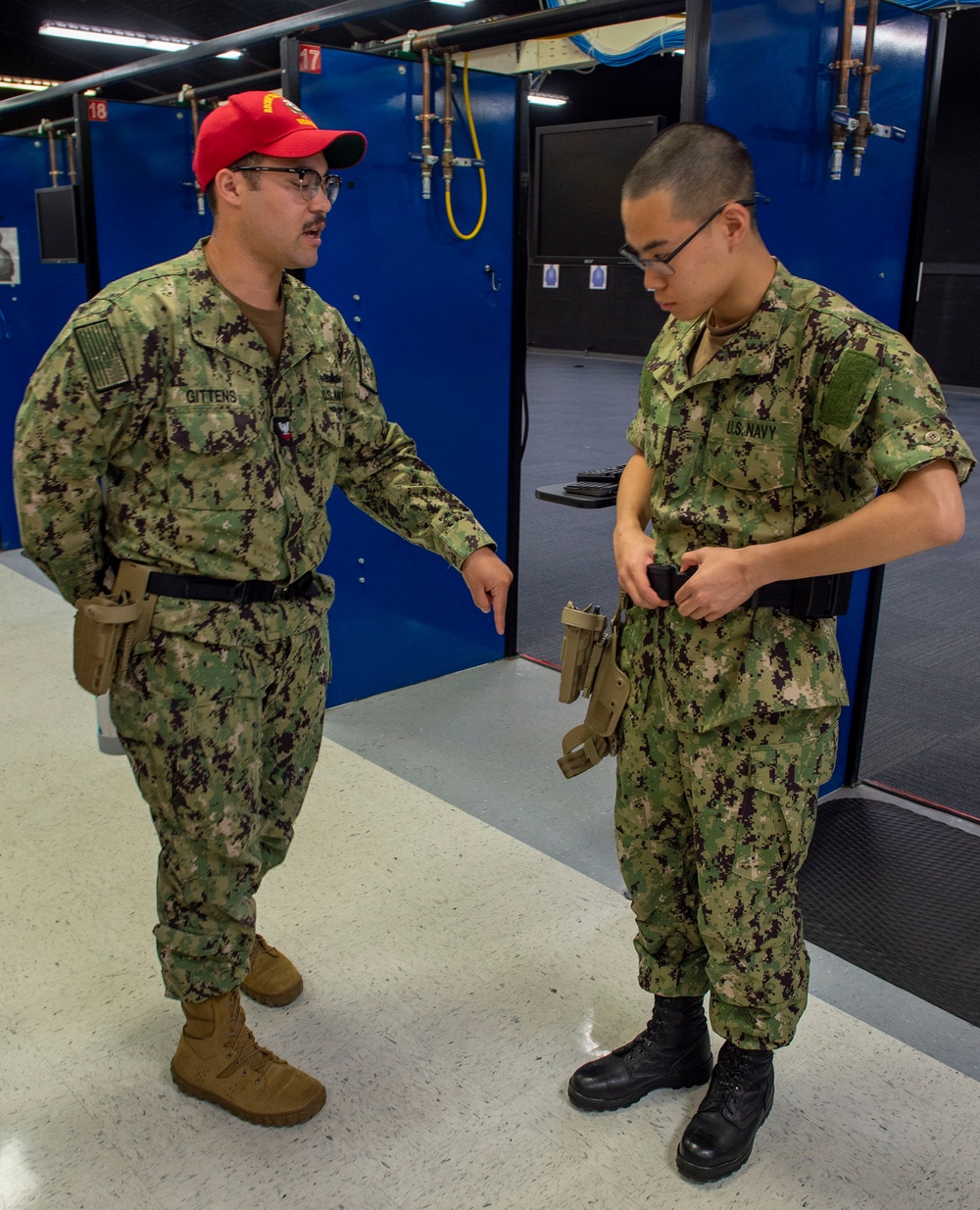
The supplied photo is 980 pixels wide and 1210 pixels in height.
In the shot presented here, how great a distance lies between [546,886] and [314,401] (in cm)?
138

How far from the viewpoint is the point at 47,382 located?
1608 mm

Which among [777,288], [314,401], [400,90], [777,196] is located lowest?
[314,401]

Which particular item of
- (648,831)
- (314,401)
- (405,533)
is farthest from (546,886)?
(314,401)

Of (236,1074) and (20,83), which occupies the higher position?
(20,83)

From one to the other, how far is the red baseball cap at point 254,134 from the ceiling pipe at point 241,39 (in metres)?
1.49

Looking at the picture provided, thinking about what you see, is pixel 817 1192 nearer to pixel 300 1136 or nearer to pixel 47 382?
pixel 300 1136

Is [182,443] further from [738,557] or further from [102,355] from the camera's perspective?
[738,557]

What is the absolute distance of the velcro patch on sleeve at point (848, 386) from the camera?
143 cm

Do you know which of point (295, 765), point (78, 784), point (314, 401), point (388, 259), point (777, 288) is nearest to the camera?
point (777, 288)

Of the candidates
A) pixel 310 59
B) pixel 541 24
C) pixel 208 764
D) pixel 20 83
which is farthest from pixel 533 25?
pixel 20 83

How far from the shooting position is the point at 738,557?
4.91ft

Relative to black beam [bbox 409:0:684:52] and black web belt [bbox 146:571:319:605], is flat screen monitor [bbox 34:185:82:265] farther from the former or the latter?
black web belt [bbox 146:571:319:605]

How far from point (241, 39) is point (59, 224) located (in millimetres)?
1387

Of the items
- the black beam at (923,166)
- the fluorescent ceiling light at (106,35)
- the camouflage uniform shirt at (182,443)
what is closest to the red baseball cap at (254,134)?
the camouflage uniform shirt at (182,443)
